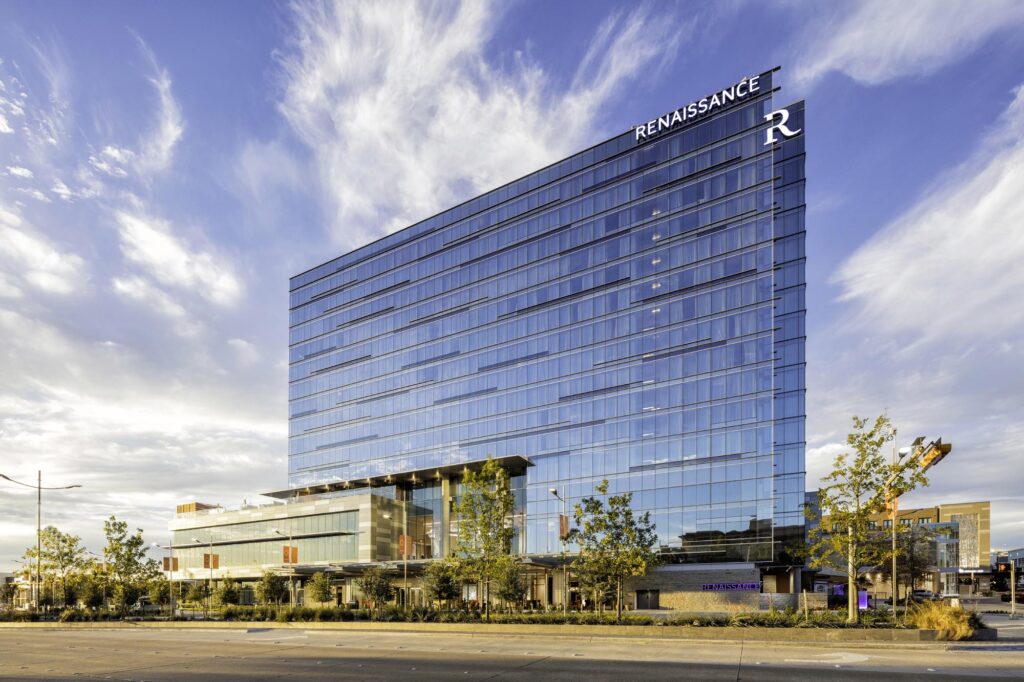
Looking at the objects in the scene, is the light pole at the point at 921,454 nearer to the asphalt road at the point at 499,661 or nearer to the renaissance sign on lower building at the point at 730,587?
the asphalt road at the point at 499,661

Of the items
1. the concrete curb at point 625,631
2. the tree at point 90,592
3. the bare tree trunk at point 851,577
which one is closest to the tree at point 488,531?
the concrete curb at point 625,631

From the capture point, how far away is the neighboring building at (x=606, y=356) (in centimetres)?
7356

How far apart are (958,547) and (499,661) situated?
152345mm

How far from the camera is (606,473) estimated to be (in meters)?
80.3

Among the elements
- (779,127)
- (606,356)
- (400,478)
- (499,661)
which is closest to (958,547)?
(606,356)

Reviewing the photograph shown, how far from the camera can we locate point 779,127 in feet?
250

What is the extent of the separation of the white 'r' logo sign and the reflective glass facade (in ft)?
2.93

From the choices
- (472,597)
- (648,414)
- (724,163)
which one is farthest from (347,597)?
(724,163)

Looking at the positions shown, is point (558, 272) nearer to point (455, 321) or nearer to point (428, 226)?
point (455, 321)

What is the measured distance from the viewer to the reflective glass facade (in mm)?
73500

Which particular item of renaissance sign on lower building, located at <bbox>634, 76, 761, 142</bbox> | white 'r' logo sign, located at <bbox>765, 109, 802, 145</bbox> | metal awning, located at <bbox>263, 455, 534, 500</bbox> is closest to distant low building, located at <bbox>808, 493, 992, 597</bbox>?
metal awning, located at <bbox>263, 455, 534, 500</bbox>

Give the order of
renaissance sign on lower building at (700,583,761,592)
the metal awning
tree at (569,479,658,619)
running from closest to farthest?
tree at (569,479,658,619) < renaissance sign on lower building at (700,583,761,592) < the metal awning

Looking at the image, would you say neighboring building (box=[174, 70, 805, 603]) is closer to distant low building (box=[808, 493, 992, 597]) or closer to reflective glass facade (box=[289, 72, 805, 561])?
reflective glass facade (box=[289, 72, 805, 561])

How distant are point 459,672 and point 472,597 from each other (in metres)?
61.3
